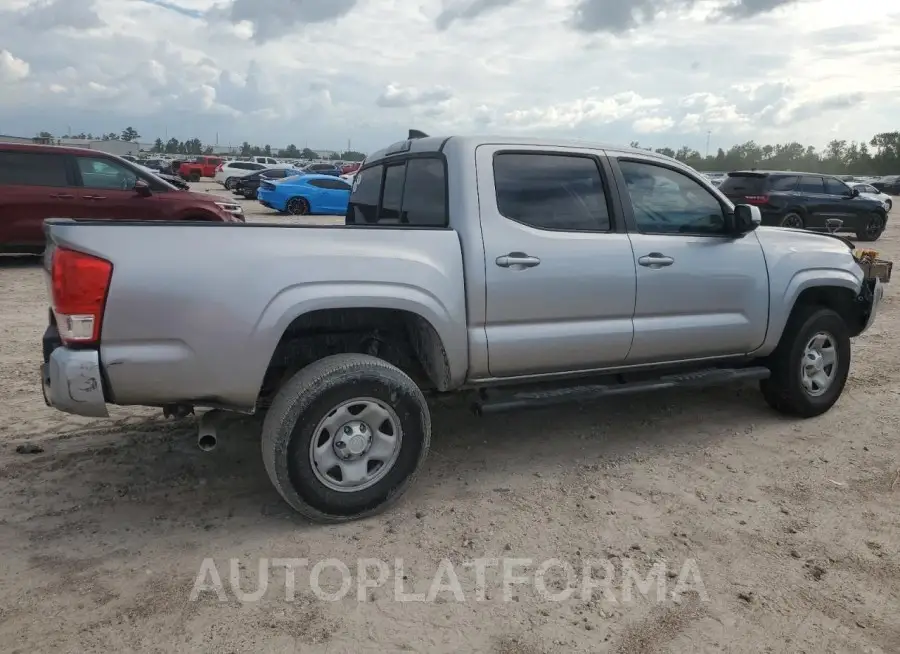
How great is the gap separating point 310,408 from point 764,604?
2.11 meters

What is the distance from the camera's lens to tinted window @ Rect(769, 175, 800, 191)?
1602cm

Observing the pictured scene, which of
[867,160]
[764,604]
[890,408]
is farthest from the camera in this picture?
[867,160]

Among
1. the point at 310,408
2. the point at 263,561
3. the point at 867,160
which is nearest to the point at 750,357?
the point at 310,408

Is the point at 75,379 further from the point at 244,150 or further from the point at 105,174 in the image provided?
the point at 244,150

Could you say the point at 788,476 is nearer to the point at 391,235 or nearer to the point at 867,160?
the point at 391,235

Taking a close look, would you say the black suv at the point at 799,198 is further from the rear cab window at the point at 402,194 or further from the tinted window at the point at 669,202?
the rear cab window at the point at 402,194

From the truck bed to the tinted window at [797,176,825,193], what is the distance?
50.8 feet

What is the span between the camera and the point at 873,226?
17781 millimetres

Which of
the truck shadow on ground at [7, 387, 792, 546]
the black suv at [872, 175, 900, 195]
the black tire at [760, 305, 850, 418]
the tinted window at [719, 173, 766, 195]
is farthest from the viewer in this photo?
the black suv at [872, 175, 900, 195]

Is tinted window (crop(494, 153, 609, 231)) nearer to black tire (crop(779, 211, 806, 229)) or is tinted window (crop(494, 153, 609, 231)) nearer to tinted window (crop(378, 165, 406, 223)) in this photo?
tinted window (crop(378, 165, 406, 223))

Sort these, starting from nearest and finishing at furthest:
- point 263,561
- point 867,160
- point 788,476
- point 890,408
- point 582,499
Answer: point 263,561
point 582,499
point 788,476
point 890,408
point 867,160

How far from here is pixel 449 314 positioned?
3.60 meters

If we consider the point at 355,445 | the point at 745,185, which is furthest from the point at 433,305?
the point at 745,185

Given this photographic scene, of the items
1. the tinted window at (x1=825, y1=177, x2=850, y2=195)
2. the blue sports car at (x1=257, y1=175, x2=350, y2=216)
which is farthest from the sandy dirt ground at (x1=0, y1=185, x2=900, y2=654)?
the blue sports car at (x1=257, y1=175, x2=350, y2=216)
